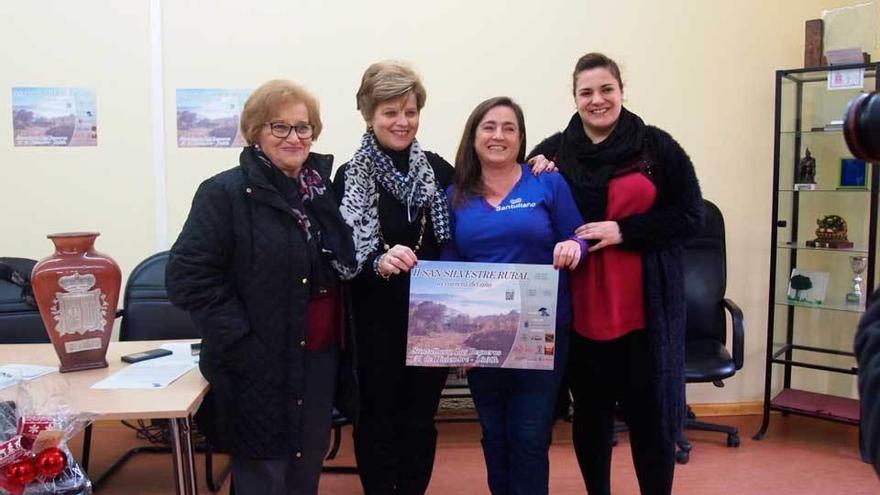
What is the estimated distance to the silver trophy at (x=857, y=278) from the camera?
3348mm

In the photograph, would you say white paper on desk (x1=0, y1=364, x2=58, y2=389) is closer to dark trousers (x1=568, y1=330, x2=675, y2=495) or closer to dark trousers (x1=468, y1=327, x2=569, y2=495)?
dark trousers (x1=468, y1=327, x2=569, y2=495)

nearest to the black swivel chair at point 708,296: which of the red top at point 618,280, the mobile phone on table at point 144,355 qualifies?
the red top at point 618,280

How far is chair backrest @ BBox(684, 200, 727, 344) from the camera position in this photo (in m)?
3.35

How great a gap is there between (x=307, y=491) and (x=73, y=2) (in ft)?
9.15

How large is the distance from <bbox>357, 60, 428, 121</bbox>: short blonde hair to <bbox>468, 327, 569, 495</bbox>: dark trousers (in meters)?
0.87

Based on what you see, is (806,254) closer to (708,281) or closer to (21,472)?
(708,281)

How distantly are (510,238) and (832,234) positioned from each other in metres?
2.35

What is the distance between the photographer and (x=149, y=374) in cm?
202

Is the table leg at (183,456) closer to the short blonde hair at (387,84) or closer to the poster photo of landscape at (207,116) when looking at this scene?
the short blonde hair at (387,84)

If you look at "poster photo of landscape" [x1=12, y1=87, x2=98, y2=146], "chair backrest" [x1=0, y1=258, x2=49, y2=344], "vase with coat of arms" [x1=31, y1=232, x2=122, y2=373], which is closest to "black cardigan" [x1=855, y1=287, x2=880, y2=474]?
"vase with coat of arms" [x1=31, y1=232, x2=122, y2=373]

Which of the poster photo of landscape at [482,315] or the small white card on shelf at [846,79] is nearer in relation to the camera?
the poster photo of landscape at [482,315]

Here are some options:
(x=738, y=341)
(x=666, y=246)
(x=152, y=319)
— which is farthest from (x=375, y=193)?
(x=738, y=341)

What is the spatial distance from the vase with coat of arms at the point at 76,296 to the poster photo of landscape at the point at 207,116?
4.71 feet

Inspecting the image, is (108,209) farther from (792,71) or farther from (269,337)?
(792,71)
